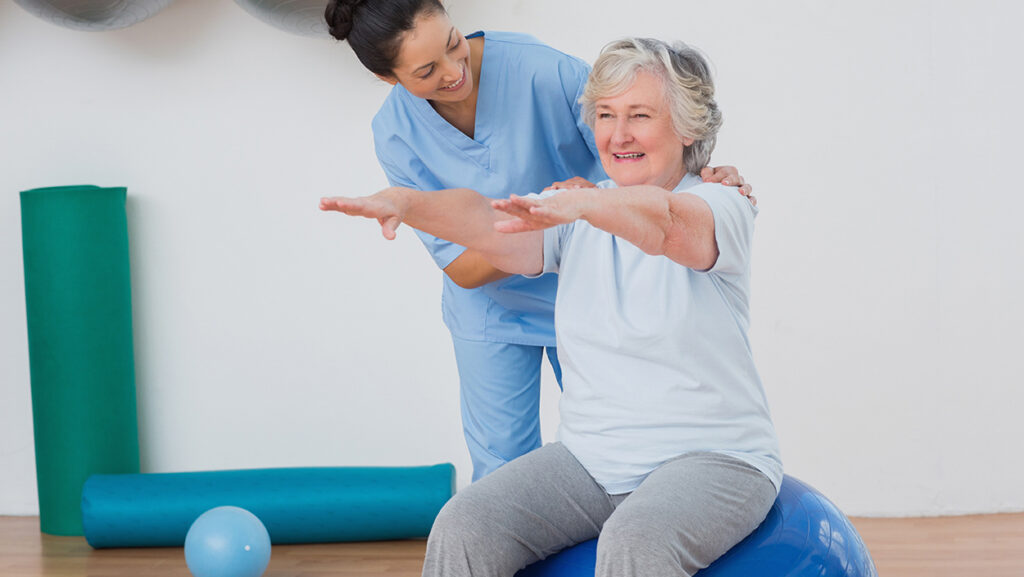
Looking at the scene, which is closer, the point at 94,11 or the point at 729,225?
the point at 729,225

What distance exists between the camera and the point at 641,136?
61.7 inches

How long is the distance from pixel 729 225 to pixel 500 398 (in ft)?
2.55

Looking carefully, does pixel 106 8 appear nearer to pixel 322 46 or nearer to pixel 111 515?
pixel 322 46

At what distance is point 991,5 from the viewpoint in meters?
2.97

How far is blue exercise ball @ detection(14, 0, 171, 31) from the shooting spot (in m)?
2.79

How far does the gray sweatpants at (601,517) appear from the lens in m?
1.26

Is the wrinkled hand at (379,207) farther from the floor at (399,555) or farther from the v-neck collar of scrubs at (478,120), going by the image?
the floor at (399,555)

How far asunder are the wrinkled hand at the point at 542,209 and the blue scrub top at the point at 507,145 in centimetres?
67

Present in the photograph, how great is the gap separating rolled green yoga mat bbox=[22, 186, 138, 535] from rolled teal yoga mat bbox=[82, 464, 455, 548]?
0.63 ft

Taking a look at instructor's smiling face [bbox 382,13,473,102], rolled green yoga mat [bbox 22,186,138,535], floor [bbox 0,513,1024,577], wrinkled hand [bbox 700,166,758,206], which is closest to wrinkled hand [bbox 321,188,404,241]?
instructor's smiling face [bbox 382,13,473,102]

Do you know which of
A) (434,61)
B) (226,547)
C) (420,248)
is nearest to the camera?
(434,61)

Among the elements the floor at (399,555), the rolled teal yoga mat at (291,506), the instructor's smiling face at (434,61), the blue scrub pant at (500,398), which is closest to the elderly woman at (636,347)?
the instructor's smiling face at (434,61)

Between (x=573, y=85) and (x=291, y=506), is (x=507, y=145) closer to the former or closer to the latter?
(x=573, y=85)

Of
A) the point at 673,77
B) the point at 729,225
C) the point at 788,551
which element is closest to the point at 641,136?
the point at 673,77
